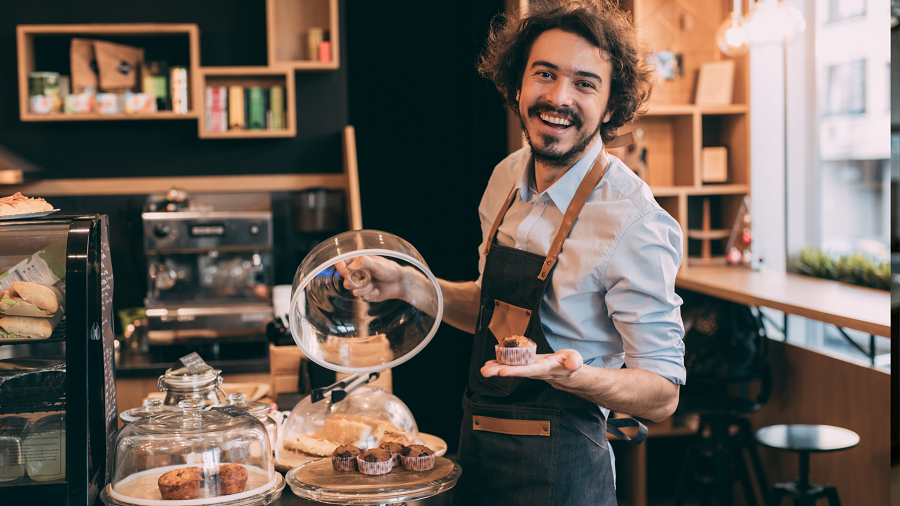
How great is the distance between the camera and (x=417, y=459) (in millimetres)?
1244

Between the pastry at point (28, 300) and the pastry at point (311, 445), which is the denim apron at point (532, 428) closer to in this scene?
the pastry at point (311, 445)

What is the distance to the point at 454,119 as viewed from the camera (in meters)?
3.98

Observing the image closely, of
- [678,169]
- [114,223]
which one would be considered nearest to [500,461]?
[678,169]

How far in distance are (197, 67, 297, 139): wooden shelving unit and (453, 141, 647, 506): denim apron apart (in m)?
2.38

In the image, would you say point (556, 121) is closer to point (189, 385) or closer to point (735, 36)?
point (189, 385)

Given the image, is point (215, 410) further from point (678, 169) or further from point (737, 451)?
point (678, 169)

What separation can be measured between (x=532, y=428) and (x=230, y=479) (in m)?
0.56

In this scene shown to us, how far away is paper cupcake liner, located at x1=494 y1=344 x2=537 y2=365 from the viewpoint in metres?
1.11

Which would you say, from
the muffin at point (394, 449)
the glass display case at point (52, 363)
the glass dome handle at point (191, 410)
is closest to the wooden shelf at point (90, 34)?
the glass display case at point (52, 363)

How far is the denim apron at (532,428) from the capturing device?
1388 mm

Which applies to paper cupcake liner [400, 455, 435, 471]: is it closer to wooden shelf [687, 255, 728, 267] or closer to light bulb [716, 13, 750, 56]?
light bulb [716, 13, 750, 56]

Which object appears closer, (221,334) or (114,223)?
(221,334)

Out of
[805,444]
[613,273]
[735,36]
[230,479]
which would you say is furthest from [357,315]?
[735,36]

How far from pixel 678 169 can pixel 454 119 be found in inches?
47.7
